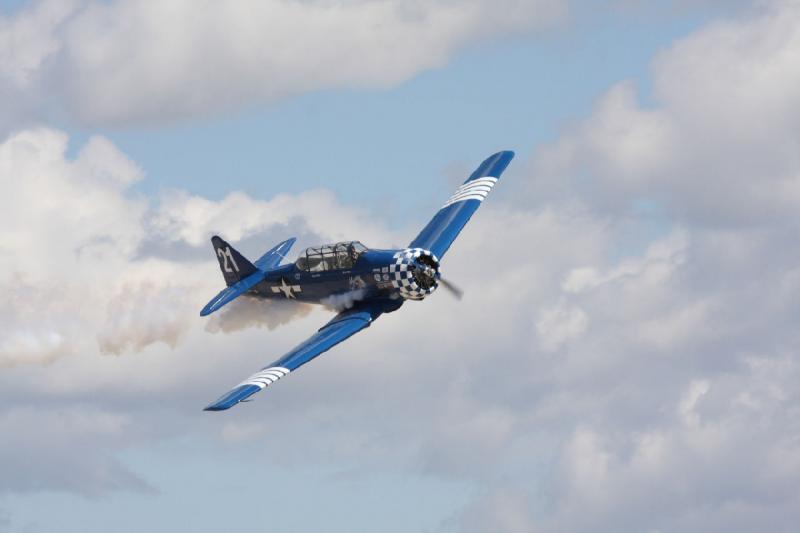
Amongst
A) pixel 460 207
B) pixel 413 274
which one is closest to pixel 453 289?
pixel 413 274

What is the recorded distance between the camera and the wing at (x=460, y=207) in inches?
2438

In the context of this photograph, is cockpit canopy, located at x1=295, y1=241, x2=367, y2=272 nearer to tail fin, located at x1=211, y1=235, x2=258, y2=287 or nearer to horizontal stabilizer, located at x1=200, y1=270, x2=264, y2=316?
horizontal stabilizer, located at x1=200, y1=270, x2=264, y2=316

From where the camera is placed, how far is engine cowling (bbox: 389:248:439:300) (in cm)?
5697

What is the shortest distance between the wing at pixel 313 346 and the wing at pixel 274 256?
16.4 ft

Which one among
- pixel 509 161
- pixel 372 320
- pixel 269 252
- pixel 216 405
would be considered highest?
A: pixel 509 161

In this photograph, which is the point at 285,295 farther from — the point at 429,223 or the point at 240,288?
the point at 429,223

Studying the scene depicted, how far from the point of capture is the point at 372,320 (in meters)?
57.4

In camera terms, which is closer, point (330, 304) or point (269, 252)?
point (330, 304)

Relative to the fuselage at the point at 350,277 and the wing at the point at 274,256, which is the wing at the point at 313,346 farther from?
the wing at the point at 274,256

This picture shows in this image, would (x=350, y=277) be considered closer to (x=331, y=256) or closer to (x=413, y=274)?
(x=331, y=256)

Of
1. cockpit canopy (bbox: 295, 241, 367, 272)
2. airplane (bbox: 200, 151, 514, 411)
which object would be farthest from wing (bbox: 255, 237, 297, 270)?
cockpit canopy (bbox: 295, 241, 367, 272)

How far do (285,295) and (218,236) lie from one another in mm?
4227

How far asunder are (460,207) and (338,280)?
8.90 meters

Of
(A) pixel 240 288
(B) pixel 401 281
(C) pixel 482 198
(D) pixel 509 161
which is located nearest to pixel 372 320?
(B) pixel 401 281
